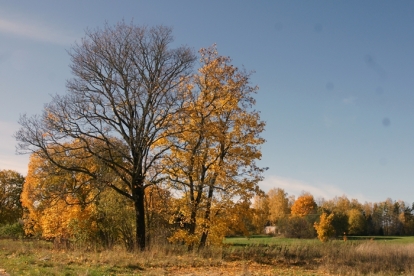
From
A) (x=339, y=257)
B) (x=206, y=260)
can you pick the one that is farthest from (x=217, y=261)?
(x=339, y=257)

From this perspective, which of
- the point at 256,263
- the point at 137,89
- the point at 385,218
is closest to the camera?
the point at 256,263

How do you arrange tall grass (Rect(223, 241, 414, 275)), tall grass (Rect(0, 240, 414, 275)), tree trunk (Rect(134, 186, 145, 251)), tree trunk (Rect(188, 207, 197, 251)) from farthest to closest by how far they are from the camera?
1. tree trunk (Rect(188, 207, 197, 251))
2. tree trunk (Rect(134, 186, 145, 251))
3. tall grass (Rect(223, 241, 414, 275))
4. tall grass (Rect(0, 240, 414, 275))

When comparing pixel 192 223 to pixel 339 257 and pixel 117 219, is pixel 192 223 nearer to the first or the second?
pixel 117 219

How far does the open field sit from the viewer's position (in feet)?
44.8

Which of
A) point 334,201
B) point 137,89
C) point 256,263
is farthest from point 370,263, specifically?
point 334,201

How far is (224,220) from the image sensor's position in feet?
71.2

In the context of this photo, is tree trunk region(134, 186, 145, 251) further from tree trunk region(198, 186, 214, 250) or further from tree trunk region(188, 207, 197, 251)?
tree trunk region(198, 186, 214, 250)

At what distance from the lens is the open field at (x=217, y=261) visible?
1366 centimetres

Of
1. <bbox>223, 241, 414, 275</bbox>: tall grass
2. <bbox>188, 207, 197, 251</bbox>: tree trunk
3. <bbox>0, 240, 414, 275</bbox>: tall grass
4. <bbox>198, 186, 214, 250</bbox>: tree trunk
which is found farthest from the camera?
<bbox>188, 207, 197, 251</bbox>: tree trunk

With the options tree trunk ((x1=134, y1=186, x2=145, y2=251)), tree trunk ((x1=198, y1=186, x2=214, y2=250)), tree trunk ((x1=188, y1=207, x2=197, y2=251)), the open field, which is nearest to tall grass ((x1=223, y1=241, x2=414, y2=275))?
the open field

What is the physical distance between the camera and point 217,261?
1753 centimetres

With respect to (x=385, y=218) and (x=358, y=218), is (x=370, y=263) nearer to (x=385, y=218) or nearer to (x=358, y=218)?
(x=358, y=218)

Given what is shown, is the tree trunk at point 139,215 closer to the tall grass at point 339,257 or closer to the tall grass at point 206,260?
the tall grass at point 206,260

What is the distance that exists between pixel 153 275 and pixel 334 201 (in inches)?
5500
